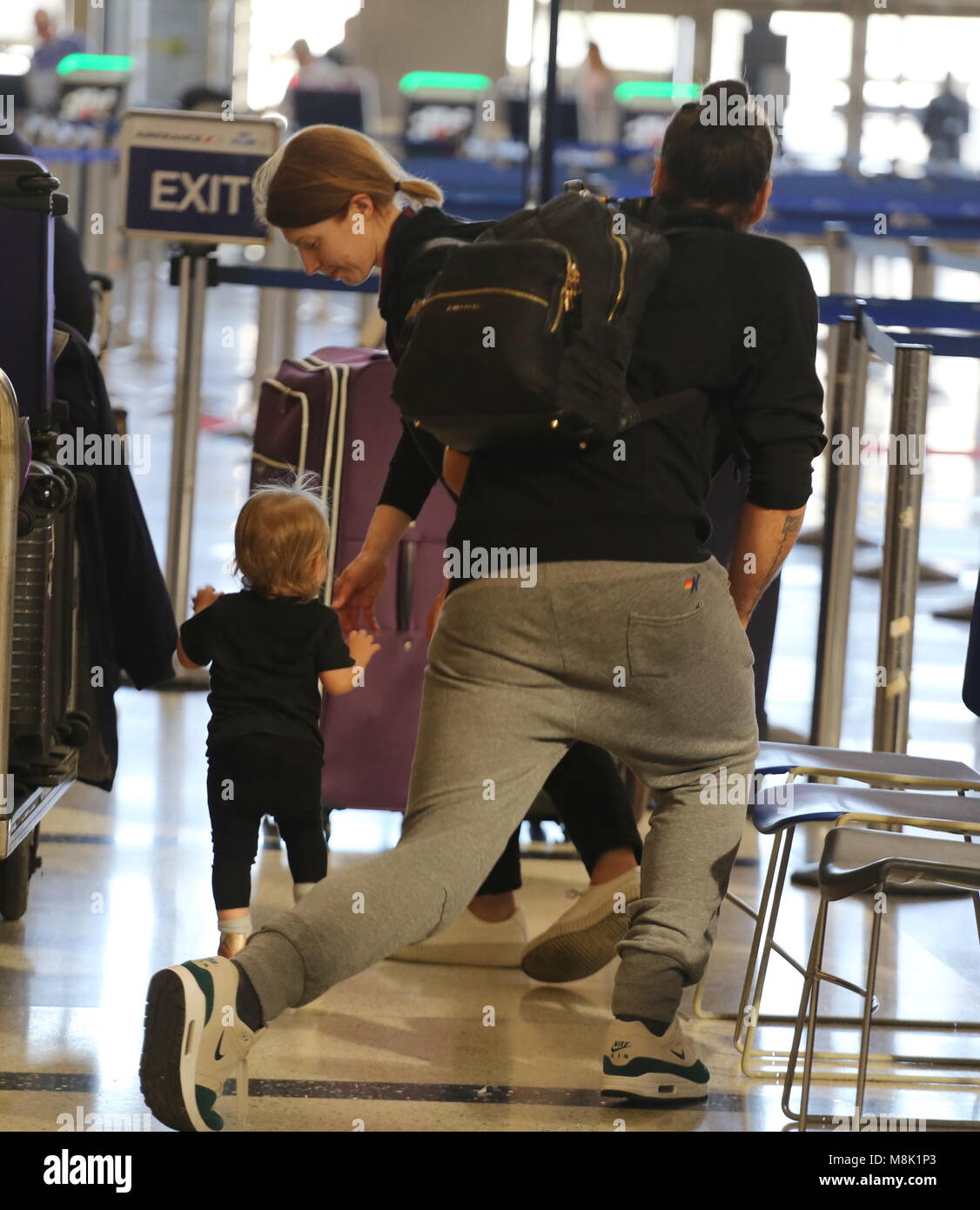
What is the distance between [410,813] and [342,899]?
0.20 metres

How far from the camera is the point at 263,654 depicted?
276 cm

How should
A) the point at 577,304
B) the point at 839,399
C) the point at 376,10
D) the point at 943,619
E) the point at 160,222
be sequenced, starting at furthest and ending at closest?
1. the point at 376,10
2. the point at 943,619
3. the point at 160,222
4. the point at 839,399
5. the point at 577,304

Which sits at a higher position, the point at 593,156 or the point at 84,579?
the point at 593,156

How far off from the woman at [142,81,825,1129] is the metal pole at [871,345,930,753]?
3.74 ft

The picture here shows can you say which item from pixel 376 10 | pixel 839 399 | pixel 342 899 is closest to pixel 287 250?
pixel 839 399

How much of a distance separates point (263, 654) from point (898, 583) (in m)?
1.44

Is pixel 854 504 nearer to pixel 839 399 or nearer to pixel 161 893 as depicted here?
pixel 839 399

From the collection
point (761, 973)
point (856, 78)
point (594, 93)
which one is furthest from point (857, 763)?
point (856, 78)

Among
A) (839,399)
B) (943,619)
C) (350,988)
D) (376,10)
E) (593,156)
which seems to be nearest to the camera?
(350,988)

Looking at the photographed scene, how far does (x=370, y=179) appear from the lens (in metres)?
2.46

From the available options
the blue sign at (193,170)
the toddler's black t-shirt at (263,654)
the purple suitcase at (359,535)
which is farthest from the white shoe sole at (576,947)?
the blue sign at (193,170)

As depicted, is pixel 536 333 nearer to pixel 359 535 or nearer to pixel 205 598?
pixel 205 598

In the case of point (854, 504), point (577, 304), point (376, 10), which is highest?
point (376, 10)
